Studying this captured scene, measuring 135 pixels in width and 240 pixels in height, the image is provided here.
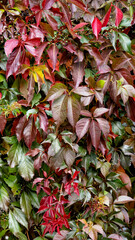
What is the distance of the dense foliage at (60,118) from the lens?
934 millimetres

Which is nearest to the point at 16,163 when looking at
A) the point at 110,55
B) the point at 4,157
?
the point at 4,157

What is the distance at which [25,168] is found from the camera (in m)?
1.02

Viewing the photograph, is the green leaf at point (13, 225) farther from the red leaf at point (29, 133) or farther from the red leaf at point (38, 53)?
the red leaf at point (38, 53)

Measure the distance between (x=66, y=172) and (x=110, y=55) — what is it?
23.8 inches

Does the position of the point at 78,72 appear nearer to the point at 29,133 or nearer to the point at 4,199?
the point at 29,133

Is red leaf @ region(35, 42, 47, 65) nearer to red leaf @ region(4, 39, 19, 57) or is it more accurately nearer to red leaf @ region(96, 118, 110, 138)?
red leaf @ region(4, 39, 19, 57)

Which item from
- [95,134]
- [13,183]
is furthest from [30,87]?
[13,183]

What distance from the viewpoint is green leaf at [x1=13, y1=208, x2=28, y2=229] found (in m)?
1.06

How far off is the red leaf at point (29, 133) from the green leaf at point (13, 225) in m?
0.38

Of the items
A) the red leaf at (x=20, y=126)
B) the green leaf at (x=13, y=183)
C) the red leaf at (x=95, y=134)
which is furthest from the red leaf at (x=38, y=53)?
the green leaf at (x=13, y=183)

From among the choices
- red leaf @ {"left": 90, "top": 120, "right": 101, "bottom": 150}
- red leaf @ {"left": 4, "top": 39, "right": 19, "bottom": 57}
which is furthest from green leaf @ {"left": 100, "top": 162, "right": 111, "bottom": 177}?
red leaf @ {"left": 4, "top": 39, "right": 19, "bottom": 57}

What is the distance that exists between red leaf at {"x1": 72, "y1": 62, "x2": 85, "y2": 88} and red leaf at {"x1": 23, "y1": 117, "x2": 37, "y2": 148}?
0.27 metres

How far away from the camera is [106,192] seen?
44.2 inches

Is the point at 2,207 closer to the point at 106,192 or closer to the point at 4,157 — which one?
the point at 4,157
